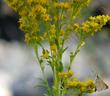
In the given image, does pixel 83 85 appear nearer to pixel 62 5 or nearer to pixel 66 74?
pixel 66 74

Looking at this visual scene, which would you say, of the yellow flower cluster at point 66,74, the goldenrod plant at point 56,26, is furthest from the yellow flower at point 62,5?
the yellow flower cluster at point 66,74

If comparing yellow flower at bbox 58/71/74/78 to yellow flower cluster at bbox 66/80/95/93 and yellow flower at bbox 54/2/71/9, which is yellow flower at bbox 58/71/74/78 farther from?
yellow flower at bbox 54/2/71/9

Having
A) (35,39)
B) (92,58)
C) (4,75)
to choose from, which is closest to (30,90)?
(4,75)

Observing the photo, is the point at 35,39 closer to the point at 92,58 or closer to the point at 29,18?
the point at 29,18

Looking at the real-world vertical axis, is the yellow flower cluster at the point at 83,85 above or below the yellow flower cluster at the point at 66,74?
below

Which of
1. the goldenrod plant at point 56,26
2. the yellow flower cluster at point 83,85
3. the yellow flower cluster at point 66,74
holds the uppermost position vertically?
the goldenrod plant at point 56,26

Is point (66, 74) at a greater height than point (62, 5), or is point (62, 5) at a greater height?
point (62, 5)

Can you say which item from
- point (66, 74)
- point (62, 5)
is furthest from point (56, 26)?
point (66, 74)

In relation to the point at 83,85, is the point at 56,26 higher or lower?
higher

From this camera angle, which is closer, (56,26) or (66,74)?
(66,74)

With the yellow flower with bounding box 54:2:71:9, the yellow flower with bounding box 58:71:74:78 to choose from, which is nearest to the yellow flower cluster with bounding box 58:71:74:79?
the yellow flower with bounding box 58:71:74:78

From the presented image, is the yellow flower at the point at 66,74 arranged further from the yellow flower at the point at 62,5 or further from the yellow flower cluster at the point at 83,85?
the yellow flower at the point at 62,5
